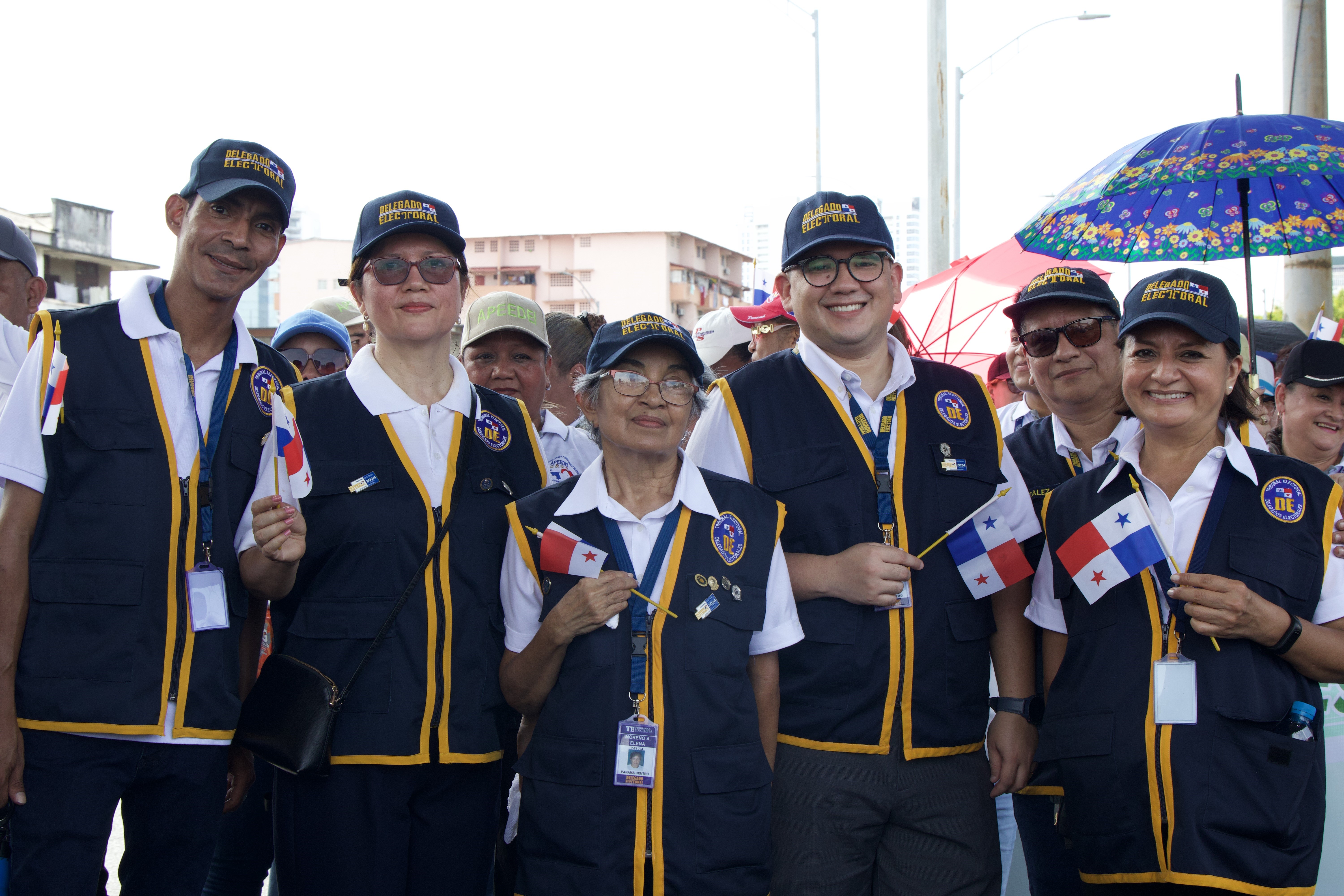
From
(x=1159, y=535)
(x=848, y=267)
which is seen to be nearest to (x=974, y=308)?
(x=848, y=267)

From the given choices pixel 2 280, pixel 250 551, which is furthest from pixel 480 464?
pixel 2 280

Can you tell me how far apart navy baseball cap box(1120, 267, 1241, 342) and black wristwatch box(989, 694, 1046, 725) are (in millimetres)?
1150

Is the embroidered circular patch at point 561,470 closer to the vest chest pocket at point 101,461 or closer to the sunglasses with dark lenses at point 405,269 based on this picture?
the sunglasses with dark lenses at point 405,269

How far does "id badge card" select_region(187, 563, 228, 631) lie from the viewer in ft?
9.50

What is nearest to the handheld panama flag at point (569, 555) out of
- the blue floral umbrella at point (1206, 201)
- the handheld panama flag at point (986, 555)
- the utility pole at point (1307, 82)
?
the handheld panama flag at point (986, 555)

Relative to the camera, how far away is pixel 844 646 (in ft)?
9.97

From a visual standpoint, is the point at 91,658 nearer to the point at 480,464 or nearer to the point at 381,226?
the point at 480,464

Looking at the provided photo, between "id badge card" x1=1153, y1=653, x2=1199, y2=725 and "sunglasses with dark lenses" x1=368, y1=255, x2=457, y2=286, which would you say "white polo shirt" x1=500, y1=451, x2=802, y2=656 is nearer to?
"sunglasses with dark lenses" x1=368, y1=255, x2=457, y2=286

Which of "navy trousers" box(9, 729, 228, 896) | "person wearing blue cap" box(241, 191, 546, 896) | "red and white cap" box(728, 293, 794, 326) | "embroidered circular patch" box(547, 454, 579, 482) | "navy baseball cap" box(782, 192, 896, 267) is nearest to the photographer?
"navy trousers" box(9, 729, 228, 896)

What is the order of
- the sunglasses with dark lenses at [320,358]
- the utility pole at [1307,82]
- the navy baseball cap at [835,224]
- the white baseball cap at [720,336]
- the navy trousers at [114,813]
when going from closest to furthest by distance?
the navy trousers at [114,813]
the navy baseball cap at [835,224]
the sunglasses with dark lenses at [320,358]
the white baseball cap at [720,336]
the utility pole at [1307,82]

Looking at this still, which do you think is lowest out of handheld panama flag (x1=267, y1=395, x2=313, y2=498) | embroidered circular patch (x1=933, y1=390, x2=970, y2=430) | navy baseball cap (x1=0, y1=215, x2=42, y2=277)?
handheld panama flag (x1=267, y1=395, x2=313, y2=498)

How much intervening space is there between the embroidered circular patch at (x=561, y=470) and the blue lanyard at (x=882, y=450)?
1.11 meters

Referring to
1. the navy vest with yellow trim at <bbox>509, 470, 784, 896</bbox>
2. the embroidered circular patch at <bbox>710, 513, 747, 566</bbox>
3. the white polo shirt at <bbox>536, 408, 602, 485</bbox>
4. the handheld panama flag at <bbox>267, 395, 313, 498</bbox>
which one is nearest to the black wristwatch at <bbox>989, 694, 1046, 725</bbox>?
the navy vest with yellow trim at <bbox>509, 470, 784, 896</bbox>

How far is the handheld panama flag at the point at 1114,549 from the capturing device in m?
2.76
